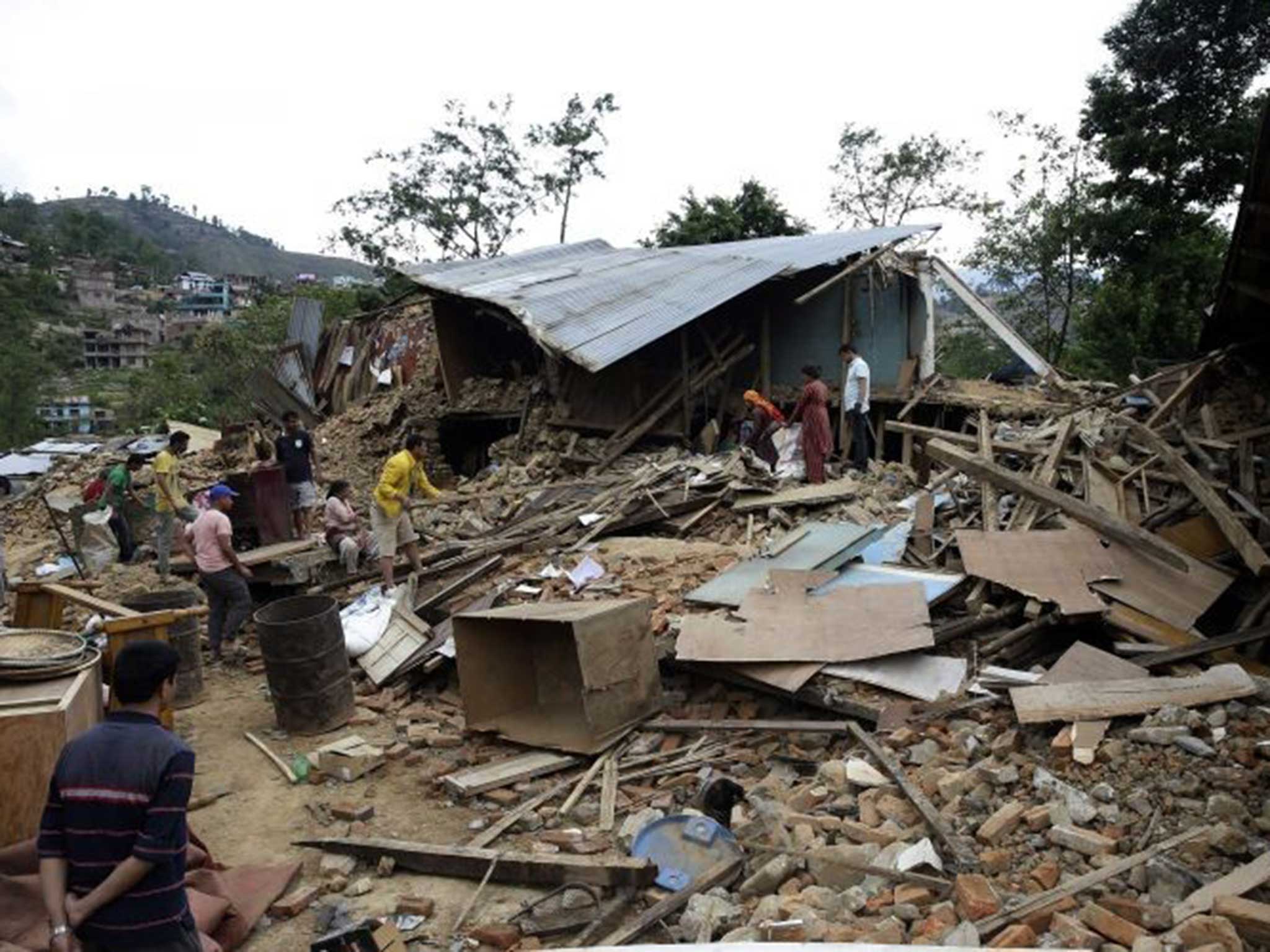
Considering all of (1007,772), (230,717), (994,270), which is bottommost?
(230,717)

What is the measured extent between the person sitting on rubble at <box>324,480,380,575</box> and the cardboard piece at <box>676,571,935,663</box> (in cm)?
393

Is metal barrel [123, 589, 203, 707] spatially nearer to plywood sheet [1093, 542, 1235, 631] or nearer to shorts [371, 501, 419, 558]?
shorts [371, 501, 419, 558]

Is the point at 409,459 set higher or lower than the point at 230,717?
higher

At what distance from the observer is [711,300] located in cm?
1154

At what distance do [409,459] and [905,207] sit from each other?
25016mm

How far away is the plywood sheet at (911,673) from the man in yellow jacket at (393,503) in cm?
422

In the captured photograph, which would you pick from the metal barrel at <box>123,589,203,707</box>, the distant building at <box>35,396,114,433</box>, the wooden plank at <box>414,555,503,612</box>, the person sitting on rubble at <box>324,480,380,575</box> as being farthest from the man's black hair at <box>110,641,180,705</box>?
the distant building at <box>35,396,114,433</box>

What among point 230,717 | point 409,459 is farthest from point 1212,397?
point 230,717

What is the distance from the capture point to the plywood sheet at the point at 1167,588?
17.3 feet

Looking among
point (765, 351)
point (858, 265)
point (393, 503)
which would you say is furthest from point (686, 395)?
point (393, 503)

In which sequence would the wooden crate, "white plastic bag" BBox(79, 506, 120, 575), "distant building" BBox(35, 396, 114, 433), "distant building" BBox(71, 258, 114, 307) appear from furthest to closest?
"distant building" BBox(71, 258, 114, 307), "distant building" BBox(35, 396, 114, 433), "white plastic bag" BBox(79, 506, 120, 575), the wooden crate

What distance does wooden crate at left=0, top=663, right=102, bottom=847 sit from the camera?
11.2 ft

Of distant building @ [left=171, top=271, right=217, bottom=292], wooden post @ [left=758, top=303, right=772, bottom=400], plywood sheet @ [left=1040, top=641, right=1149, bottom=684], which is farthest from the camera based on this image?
distant building @ [left=171, top=271, right=217, bottom=292]

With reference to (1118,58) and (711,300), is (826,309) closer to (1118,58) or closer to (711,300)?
(711,300)
